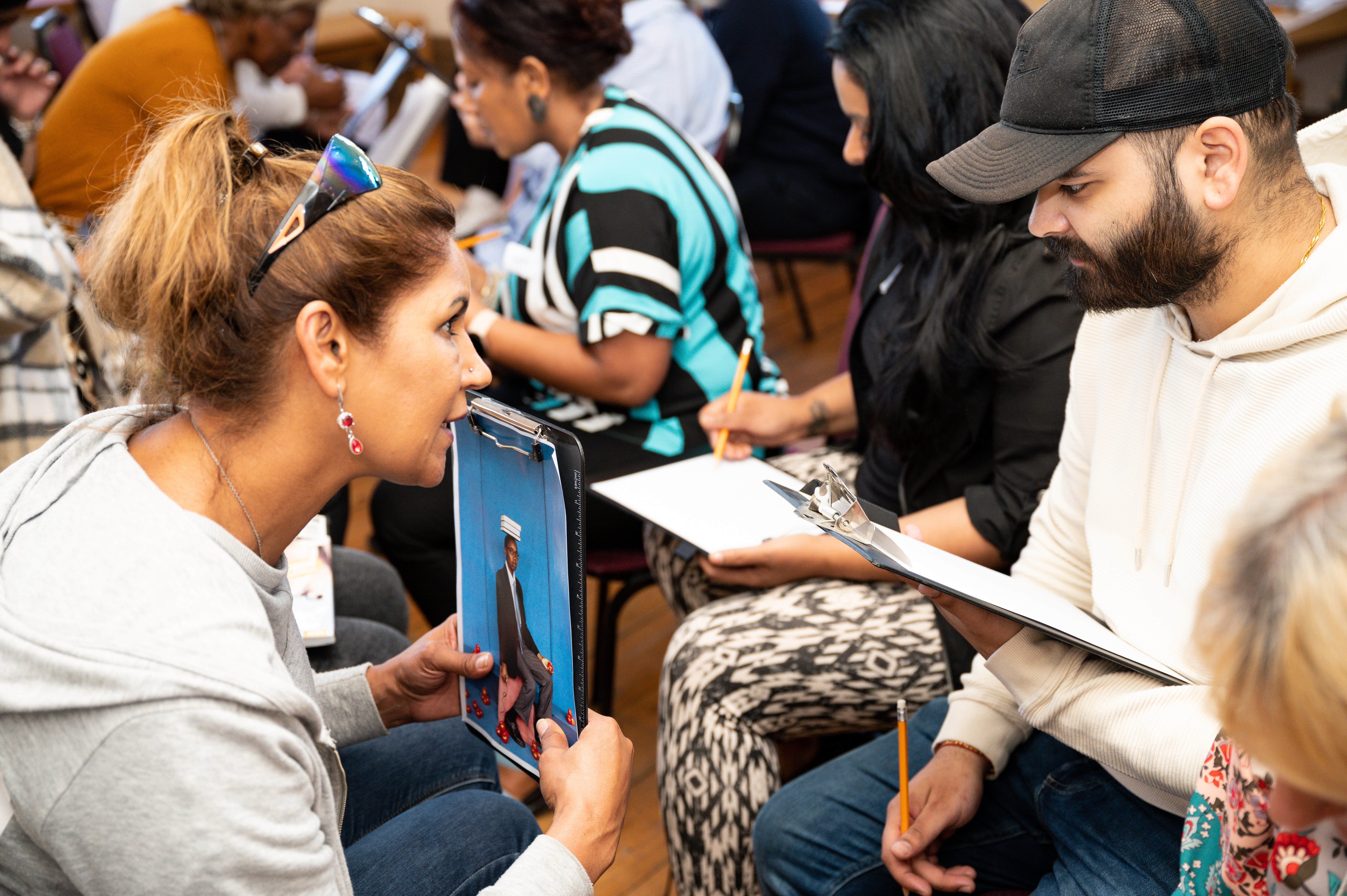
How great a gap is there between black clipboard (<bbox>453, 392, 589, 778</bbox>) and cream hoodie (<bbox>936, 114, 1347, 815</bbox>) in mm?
486

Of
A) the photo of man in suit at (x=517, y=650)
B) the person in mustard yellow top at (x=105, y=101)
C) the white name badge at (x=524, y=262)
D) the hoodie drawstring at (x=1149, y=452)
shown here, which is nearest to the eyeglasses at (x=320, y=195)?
the photo of man in suit at (x=517, y=650)

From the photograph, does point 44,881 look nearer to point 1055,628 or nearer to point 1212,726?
point 1055,628

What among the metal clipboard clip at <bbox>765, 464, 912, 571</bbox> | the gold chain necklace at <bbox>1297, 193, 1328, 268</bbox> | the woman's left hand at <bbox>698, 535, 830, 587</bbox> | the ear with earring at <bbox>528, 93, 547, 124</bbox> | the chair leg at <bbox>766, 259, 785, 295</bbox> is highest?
the gold chain necklace at <bbox>1297, 193, 1328, 268</bbox>

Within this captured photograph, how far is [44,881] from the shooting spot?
84 cm

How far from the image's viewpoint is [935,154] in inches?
62.7

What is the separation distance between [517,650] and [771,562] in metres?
0.51

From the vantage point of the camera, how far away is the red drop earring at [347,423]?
1.00 meters

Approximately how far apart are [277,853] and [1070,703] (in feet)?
2.64

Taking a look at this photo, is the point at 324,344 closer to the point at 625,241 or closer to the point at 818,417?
the point at 625,241

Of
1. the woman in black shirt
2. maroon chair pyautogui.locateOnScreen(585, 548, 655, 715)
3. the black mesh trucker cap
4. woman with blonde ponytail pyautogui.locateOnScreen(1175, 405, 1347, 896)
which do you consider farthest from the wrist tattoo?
woman with blonde ponytail pyautogui.locateOnScreen(1175, 405, 1347, 896)

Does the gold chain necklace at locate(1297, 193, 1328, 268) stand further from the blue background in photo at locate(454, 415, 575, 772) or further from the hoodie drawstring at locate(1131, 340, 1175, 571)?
the blue background in photo at locate(454, 415, 575, 772)

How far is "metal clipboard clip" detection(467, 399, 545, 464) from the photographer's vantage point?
1.09 metres

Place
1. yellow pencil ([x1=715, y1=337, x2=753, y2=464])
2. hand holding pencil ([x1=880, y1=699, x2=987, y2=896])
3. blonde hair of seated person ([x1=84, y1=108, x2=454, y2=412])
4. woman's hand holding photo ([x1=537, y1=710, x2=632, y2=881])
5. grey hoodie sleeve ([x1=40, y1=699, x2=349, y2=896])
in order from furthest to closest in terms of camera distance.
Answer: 1. yellow pencil ([x1=715, y1=337, x2=753, y2=464])
2. hand holding pencil ([x1=880, y1=699, x2=987, y2=896])
3. woman's hand holding photo ([x1=537, y1=710, x2=632, y2=881])
4. blonde hair of seated person ([x1=84, y1=108, x2=454, y2=412])
5. grey hoodie sleeve ([x1=40, y1=699, x2=349, y2=896])

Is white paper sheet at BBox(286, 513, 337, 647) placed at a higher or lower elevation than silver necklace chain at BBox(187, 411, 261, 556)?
lower
